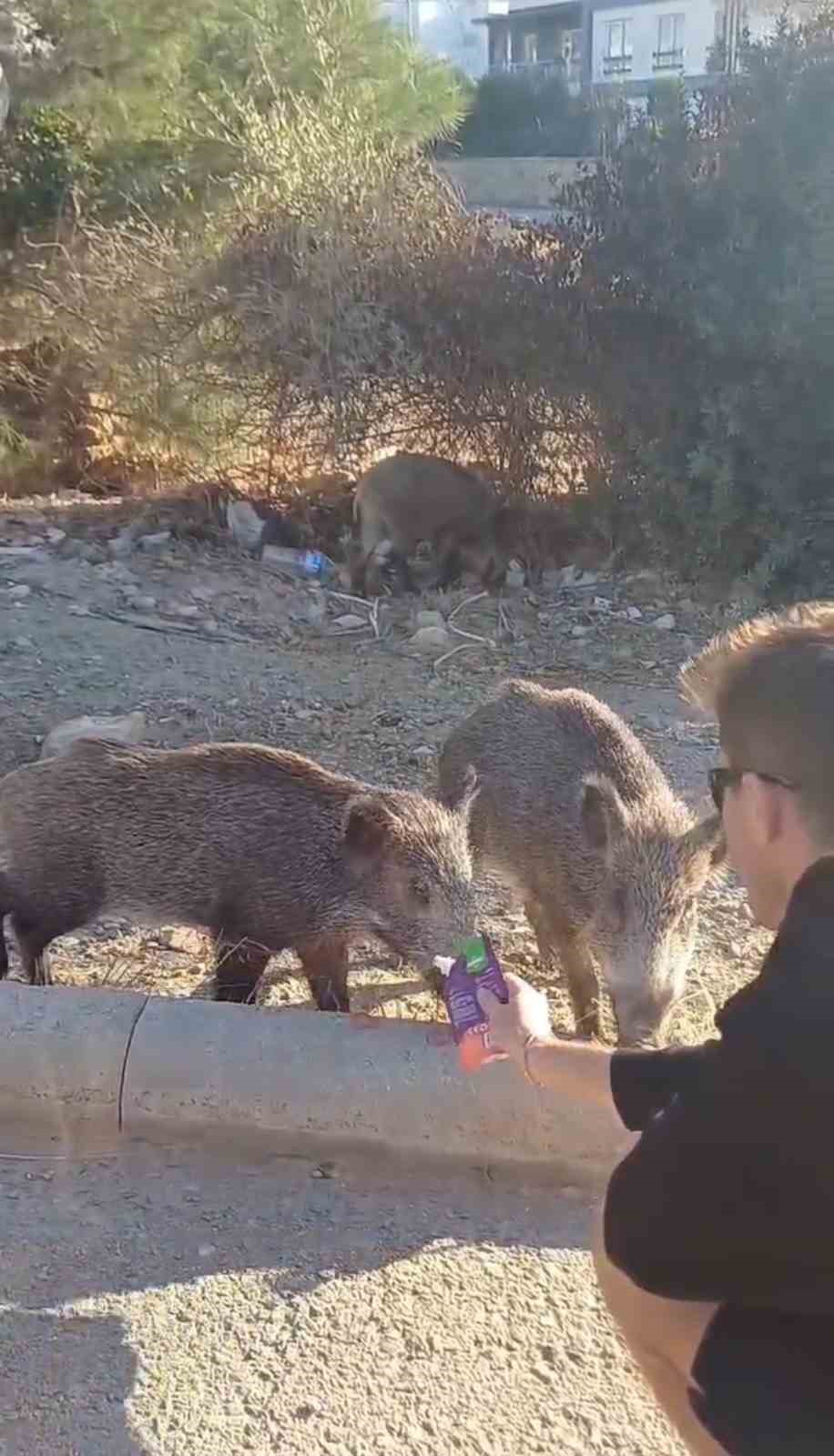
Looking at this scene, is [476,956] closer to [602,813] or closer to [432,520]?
[602,813]

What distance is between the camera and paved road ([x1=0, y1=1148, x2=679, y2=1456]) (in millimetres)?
2586

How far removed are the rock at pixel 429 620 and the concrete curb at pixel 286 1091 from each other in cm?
422

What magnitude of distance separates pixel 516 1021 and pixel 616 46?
3343 centimetres

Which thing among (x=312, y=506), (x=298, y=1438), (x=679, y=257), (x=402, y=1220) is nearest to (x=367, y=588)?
(x=312, y=506)

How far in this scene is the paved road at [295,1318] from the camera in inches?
102

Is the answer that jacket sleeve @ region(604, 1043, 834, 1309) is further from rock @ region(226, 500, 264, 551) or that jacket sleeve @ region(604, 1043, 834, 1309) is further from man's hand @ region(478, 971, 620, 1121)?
rock @ region(226, 500, 264, 551)

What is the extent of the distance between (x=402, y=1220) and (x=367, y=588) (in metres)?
5.27

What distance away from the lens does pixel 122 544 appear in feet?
27.1

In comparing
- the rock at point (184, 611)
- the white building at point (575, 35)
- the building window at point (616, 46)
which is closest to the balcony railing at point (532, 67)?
Result: the white building at point (575, 35)

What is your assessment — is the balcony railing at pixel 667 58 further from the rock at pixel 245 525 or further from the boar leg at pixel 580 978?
the boar leg at pixel 580 978

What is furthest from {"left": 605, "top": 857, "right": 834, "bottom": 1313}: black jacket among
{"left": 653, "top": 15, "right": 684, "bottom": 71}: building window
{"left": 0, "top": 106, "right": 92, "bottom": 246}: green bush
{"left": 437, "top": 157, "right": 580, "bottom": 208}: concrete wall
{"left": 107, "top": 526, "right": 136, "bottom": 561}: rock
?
{"left": 653, "top": 15, "right": 684, "bottom": 71}: building window

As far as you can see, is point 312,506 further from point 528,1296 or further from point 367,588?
point 528,1296

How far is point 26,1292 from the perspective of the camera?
2861 mm

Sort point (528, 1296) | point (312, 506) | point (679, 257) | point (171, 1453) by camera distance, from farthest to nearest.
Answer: point (312, 506) → point (679, 257) → point (528, 1296) → point (171, 1453)
